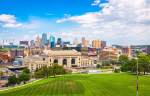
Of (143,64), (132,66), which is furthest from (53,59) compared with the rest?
(143,64)

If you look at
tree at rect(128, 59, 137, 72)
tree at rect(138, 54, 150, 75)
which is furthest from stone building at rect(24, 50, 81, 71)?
tree at rect(138, 54, 150, 75)

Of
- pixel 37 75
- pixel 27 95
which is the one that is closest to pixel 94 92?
pixel 27 95

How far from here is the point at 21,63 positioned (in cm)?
15262

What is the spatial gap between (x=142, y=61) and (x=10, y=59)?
109 meters

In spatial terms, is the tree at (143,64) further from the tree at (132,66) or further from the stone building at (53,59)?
the stone building at (53,59)

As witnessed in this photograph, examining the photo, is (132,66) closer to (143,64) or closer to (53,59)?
(143,64)

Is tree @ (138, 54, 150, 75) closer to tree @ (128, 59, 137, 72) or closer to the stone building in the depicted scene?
tree @ (128, 59, 137, 72)

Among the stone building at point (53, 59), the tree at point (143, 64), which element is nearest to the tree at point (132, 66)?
the tree at point (143, 64)

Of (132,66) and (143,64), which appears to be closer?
(143,64)

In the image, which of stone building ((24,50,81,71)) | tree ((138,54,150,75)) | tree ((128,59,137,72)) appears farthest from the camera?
stone building ((24,50,81,71))

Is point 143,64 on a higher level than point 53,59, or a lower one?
lower

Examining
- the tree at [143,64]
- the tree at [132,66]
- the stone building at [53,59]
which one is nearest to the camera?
Result: the tree at [143,64]

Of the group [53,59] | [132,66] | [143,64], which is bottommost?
[132,66]

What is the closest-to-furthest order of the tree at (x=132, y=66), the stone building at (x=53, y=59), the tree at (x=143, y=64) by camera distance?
the tree at (x=143, y=64)
the tree at (x=132, y=66)
the stone building at (x=53, y=59)
